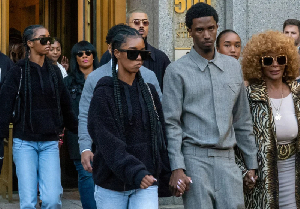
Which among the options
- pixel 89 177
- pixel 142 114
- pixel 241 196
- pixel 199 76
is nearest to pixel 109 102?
pixel 142 114

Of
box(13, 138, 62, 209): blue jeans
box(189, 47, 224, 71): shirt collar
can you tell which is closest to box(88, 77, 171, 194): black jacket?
box(189, 47, 224, 71): shirt collar

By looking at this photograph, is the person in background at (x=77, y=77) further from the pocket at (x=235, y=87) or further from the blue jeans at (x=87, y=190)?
the pocket at (x=235, y=87)

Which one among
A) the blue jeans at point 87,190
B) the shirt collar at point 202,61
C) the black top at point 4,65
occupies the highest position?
the black top at point 4,65

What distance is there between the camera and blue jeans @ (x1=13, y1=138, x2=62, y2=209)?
593 cm

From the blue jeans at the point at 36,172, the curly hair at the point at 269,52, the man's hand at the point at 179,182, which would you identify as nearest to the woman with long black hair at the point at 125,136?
the man's hand at the point at 179,182

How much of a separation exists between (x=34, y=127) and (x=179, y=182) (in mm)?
2120

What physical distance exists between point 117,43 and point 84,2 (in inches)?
195

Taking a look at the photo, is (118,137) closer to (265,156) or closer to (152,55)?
(265,156)

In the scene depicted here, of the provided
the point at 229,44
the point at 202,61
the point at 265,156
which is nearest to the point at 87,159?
the point at 202,61

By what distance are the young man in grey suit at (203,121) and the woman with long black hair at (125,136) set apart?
0.77 feet

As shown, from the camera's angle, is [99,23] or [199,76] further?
[99,23]

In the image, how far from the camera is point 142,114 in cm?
425

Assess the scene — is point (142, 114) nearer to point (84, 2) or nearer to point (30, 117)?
point (30, 117)

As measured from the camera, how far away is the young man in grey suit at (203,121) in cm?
451
